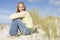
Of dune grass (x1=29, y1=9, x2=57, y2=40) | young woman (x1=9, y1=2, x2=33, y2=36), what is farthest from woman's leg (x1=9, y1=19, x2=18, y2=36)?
dune grass (x1=29, y1=9, x2=57, y2=40)

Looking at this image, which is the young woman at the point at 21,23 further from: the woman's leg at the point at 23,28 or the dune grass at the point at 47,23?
the dune grass at the point at 47,23

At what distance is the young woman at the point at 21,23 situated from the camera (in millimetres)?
4913

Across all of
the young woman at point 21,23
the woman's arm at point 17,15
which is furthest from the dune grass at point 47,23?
the woman's arm at point 17,15

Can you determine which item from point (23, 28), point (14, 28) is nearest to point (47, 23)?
point (23, 28)

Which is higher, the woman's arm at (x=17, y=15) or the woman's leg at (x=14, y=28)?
the woman's arm at (x=17, y=15)

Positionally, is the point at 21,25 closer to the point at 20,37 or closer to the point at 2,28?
the point at 20,37

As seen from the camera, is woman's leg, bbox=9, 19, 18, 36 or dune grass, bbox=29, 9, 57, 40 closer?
dune grass, bbox=29, 9, 57, 40

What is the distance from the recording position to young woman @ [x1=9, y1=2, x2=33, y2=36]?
4.91 m

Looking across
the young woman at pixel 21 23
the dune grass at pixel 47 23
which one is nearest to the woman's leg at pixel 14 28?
the young woman at pixel 21 23

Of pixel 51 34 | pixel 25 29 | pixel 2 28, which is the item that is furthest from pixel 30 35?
pixel 2 28

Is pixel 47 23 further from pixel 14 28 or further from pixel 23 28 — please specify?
pixel 14 28

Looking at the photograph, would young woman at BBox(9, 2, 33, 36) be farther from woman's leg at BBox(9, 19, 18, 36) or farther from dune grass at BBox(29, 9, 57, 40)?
dune grass at BBox(29, 9, 57, 40)

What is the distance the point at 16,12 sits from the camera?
513 centimetres

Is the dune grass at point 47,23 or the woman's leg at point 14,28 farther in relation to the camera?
the woman's leg at point 14,28
